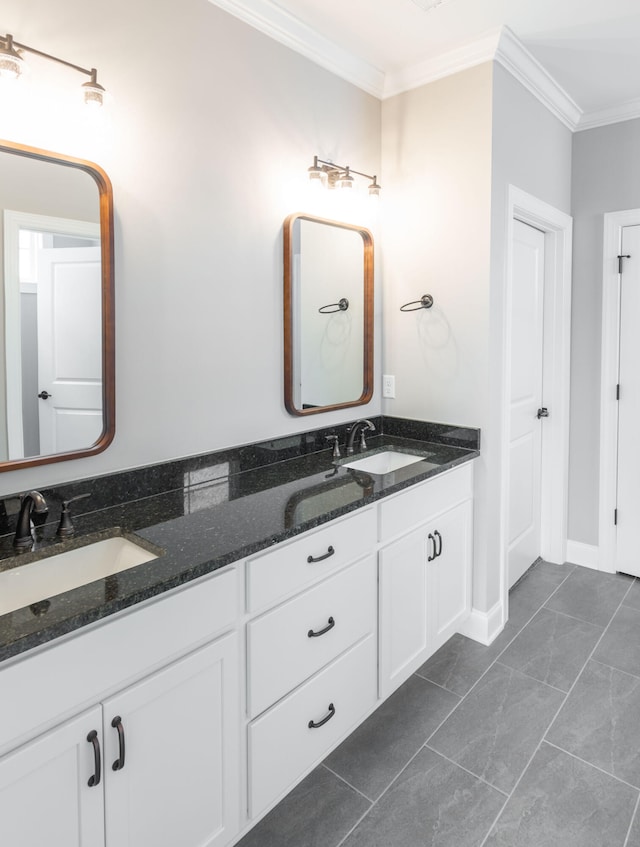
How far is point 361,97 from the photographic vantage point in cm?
257

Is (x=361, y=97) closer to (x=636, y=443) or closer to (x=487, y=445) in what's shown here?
(x=487, y=445)

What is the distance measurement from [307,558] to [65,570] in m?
0.64

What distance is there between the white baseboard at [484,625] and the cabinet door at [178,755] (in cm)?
148

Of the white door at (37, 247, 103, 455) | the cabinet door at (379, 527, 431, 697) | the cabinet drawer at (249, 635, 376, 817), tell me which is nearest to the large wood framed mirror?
the white door at (37, 247, 103, 455)

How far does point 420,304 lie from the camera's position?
2637 millimetres

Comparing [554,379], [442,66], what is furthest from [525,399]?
[442,66]

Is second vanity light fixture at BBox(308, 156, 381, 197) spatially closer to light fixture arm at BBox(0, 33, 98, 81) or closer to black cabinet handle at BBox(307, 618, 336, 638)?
light fixture arm at BBox(0, 33, 98, 81)

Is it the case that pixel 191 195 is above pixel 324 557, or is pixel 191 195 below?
above

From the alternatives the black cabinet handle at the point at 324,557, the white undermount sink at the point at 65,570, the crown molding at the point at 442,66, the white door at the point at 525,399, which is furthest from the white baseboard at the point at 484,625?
the crown molding at the point at 442,66

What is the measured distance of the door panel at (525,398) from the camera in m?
2.87

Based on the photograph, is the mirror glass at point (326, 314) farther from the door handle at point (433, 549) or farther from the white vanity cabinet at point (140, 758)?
the white vanity cabinet at point (140, 758)

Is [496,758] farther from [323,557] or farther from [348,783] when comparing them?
[323,557]

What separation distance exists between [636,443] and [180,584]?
9.18 feet

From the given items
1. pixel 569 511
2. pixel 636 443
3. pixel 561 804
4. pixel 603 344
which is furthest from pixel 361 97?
pixel 561 804
